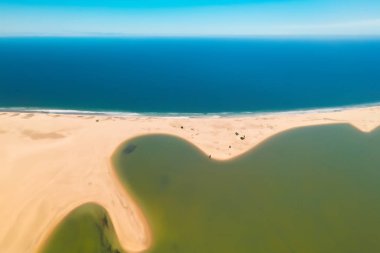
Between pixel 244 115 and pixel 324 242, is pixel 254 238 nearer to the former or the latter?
pixel 324 242

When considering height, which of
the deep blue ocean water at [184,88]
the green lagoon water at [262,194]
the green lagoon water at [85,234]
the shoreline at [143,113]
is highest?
the deep blue ocean water at [184,88]

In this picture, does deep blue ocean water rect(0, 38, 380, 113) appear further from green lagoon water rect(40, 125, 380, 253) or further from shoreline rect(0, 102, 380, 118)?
green lagoon water rect(40, 125, 380, 253)

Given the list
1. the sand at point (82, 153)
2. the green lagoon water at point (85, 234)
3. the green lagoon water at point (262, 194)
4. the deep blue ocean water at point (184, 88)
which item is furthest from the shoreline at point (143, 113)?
the green lagoon water at point (85, 234)

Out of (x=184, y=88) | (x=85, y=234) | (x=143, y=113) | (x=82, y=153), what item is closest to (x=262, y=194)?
(x=85, y=234)

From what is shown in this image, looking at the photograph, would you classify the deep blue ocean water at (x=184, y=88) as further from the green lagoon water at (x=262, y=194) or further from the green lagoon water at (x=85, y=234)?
the green lagoon water at (x=85, y=234)

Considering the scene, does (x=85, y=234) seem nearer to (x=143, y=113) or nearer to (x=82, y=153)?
(x=82, y=153)

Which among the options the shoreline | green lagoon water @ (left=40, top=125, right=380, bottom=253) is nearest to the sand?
the shoreline
